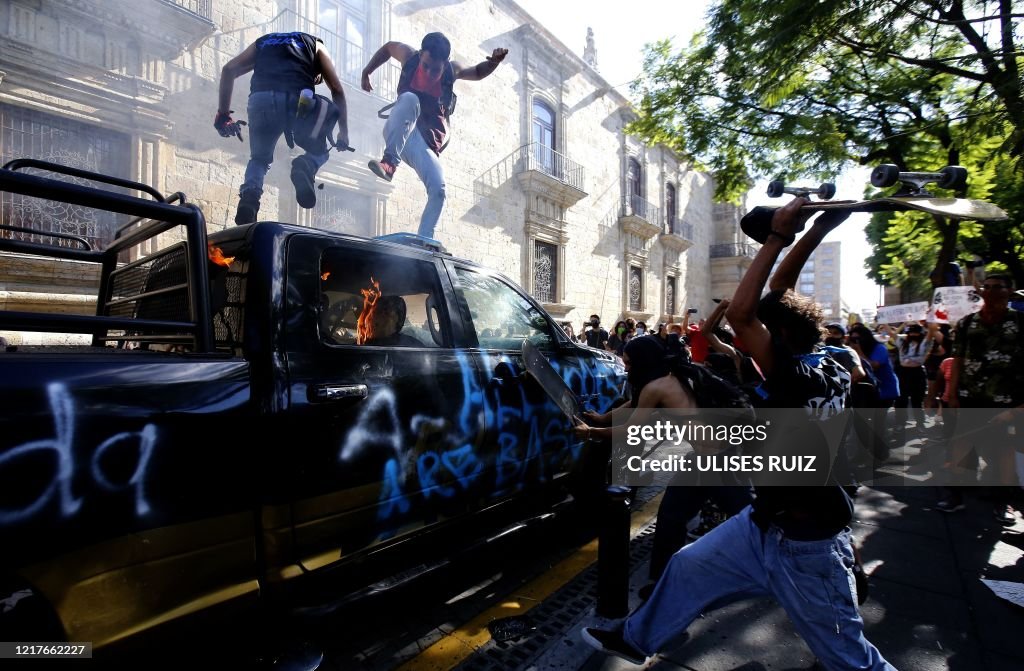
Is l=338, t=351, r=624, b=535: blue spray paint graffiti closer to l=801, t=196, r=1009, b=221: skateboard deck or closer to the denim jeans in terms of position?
the denim jeans

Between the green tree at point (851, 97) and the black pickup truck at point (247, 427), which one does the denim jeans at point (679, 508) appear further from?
the green tree at point (851, 97)

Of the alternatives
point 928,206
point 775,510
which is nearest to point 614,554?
point 775,510

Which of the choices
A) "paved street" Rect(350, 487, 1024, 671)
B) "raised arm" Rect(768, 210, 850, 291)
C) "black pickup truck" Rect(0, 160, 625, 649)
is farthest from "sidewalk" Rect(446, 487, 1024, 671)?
"raised arm" Rect(768, 210, 850, 291)

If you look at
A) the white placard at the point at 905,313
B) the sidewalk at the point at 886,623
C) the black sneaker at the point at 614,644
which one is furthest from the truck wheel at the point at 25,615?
the white placard at the point at 905,313

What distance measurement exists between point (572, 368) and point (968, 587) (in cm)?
263

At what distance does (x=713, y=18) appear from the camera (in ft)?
25.1

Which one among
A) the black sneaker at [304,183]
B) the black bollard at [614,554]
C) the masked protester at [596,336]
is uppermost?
the black sneaker at [304,183]

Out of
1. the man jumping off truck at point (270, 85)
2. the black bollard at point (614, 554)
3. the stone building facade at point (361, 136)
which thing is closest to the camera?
the black bollard at point (614, 554)

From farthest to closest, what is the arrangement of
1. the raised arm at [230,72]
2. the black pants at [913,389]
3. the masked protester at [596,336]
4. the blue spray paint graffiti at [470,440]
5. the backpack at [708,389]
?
the masked protester at [596,336] < the raised arm at [230,72] < the black pants at [913,389] < the backpack at [708,389] < the blue spray paint graffiti at [470,440]

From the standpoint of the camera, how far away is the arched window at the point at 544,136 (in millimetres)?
15984

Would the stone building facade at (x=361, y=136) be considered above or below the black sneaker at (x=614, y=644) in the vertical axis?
above

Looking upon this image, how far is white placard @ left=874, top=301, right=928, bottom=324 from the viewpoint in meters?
7.57

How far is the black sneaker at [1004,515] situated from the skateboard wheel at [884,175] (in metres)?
4.15

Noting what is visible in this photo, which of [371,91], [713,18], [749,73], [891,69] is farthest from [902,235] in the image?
[371,91]
